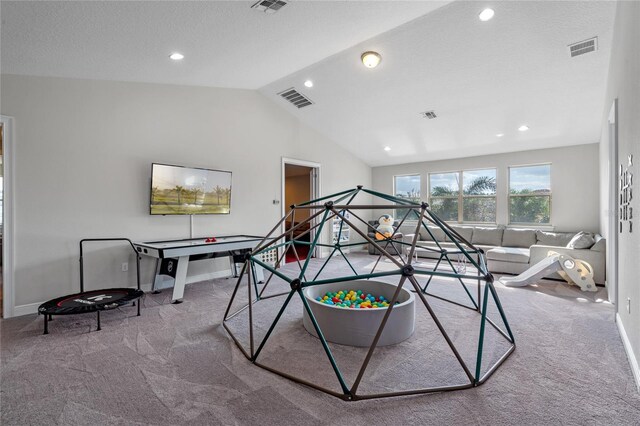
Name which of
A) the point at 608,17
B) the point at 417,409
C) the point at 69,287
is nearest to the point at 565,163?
the point at 608,17

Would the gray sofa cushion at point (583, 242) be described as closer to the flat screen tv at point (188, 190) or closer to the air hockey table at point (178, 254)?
the air hockey table at point (178, 254)

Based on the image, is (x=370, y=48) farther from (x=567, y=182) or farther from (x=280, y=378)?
(x=567, y=182)

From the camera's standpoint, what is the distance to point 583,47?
3.71 m

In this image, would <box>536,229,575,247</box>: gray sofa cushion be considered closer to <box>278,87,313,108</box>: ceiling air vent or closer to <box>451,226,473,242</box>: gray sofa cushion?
<box>451,226,473,242</box>: gray sofa cushion

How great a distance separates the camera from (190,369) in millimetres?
2322

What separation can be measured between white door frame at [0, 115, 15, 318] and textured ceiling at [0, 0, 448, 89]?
0.67 metres

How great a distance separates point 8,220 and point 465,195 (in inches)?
311

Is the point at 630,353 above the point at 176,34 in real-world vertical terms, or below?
below

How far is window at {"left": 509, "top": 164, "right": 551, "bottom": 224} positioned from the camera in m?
6.49

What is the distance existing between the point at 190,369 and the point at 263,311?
132 centimetres

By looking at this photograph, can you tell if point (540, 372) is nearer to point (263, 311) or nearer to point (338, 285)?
point (338, 285)

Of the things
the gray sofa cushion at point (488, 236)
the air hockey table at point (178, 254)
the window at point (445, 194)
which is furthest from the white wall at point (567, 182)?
the air hockey table at point (178, 254)

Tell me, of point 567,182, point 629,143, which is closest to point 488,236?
point 567,182

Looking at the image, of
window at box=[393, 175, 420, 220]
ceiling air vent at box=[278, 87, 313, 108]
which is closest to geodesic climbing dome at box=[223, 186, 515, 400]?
ceiling air vent at box=[278, 87, 313, 108]
